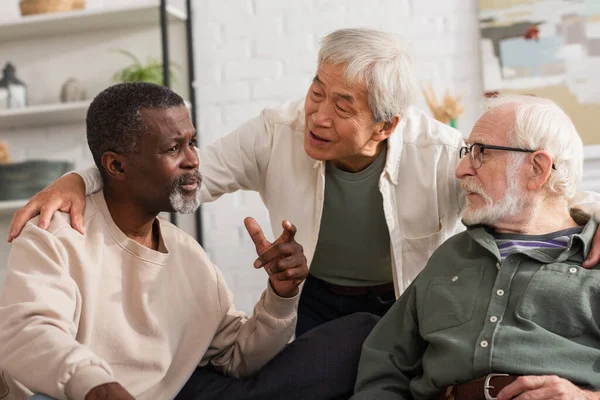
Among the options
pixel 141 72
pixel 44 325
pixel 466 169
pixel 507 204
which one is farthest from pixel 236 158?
pixel 141 72

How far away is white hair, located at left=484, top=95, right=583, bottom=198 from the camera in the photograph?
1.72 metres

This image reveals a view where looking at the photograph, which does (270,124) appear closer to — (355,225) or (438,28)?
(355,225)

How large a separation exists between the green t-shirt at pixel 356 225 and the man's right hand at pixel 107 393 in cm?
100

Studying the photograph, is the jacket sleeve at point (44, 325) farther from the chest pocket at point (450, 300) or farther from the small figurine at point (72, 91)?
the small figurine at point (72, 91)

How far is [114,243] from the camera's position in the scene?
1674 millimetres

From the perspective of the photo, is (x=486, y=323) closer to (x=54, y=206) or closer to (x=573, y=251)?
(x=573, y=251)

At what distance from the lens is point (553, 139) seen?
1720 millimetres

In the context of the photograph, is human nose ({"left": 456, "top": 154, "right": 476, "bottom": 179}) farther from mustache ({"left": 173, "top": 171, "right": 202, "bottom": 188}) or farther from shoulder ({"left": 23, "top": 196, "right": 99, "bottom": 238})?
shoulder ({"left": 23, "top": 196, "right": 99, "bottom": 238})

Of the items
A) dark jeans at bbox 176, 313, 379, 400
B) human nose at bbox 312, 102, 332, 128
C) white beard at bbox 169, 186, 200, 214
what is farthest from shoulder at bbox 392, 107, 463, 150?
white beard at bbox 169, 186, 200, 214

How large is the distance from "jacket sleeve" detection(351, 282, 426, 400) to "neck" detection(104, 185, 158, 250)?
0.56 metres

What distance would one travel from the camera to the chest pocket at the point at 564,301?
155cm

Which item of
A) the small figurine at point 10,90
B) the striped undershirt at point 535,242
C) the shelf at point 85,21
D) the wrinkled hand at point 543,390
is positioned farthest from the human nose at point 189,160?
the small figurine at point 10,90

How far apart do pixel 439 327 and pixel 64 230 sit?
0.81 m

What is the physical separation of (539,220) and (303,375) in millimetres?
626
